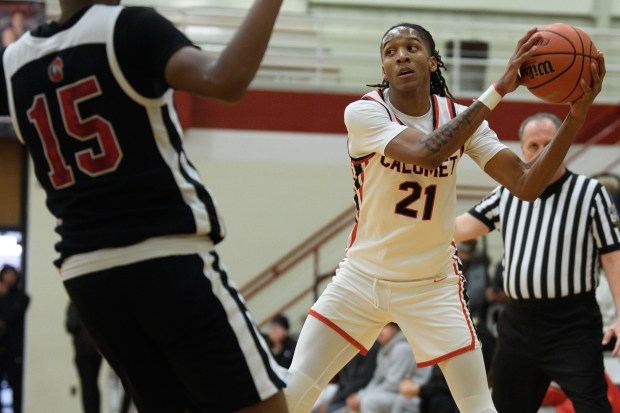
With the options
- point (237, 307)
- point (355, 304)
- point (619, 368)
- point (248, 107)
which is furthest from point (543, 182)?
point (248, 107)

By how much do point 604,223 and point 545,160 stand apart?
4.10 feet

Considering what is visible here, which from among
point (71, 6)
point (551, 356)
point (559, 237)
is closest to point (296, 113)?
point (559, 237)

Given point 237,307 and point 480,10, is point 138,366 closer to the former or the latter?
point 237,307

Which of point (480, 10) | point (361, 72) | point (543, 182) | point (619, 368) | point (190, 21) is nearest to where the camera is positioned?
point (543, 182)

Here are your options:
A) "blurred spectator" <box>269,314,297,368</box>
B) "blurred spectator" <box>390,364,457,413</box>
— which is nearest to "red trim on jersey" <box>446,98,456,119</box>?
"blurred spectator" <box>390,364,457,413</box>

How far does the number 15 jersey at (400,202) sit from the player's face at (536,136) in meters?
1.04

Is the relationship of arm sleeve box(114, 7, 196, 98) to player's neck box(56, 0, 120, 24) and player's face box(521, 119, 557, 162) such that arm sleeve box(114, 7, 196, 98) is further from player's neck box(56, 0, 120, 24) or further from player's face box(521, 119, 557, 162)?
player's face box(521, 119, 557, 162)

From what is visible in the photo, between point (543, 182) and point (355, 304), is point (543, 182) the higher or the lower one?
the higher one

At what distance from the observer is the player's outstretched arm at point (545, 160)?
4.44m

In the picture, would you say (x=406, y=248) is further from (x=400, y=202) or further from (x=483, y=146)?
(x=483, y=146)

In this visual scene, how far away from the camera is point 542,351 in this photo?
5496 mm

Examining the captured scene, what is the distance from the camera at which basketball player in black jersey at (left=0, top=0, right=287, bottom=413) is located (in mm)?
2934

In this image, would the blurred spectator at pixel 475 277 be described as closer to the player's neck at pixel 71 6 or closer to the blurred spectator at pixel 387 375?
the blurred spectator at pixel 387 375

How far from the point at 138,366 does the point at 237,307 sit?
1.20ft
